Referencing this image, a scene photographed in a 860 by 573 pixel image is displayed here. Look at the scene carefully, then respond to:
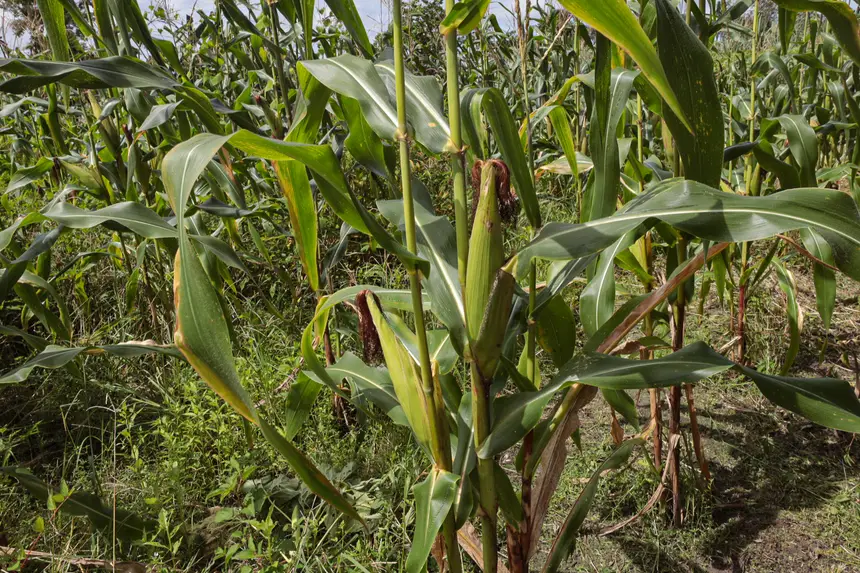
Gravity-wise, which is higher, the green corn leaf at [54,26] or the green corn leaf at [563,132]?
the green corn leaf at [54,26]

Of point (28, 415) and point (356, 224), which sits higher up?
point (356, 224)

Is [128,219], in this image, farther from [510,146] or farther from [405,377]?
[510,146]

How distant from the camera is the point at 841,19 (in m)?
0.97

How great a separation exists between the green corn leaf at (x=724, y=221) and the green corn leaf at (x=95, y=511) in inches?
59.8

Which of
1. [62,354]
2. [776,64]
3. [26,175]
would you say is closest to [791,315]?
[776,64]

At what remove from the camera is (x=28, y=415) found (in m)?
2.48

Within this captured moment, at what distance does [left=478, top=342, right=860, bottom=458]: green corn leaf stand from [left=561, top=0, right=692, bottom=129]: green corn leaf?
536mm

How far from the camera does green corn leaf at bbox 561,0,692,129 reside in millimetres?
786

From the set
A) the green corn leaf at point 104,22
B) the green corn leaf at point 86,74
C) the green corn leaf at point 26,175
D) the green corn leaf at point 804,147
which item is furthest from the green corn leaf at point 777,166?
the green corn leaf at point 26,175

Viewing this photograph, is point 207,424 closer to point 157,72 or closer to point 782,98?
point 157,72

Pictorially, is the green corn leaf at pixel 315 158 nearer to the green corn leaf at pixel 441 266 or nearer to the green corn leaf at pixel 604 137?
the green corn leaf at pixel 441 266

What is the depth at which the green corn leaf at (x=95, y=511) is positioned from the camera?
1734 millimetres

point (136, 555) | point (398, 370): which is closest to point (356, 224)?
point (398, 370)

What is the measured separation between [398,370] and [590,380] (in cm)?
38
